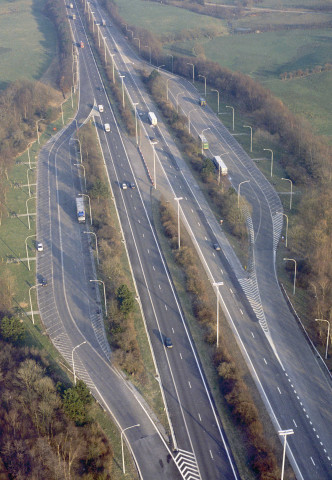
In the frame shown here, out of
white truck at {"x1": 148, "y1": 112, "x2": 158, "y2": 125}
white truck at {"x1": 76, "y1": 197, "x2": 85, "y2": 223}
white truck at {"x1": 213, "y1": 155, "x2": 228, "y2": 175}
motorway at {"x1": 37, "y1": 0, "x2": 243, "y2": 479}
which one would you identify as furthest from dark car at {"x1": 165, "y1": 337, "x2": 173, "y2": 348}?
white truck at {"x1": 148, "y1": 112, "x2": 158, "y2": 125}

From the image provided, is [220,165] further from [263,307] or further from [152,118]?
Result: [263,307]

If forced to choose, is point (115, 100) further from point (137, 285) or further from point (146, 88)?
point (137, 285)

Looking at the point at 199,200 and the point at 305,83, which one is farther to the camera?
the point at 305,83

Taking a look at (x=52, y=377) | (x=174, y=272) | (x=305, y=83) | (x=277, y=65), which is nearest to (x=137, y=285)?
(x=174, y=272)

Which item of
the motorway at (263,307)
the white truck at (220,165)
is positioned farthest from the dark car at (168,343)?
the white truck at (220,165)

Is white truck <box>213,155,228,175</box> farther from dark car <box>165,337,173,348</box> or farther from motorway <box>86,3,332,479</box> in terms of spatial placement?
dark car <box>165,337,173,348</box>

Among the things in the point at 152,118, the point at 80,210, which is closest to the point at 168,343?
the point at 80,210
